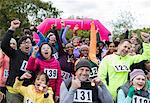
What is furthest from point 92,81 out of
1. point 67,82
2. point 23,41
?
point 23,41

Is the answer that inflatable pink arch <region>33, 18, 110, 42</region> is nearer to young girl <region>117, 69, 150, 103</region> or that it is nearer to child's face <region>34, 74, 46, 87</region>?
child's face <region>34, 74, 46, 87</region>

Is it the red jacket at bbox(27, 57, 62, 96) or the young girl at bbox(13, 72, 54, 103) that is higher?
the red jacket at bbox(27, 57, 62, 96)

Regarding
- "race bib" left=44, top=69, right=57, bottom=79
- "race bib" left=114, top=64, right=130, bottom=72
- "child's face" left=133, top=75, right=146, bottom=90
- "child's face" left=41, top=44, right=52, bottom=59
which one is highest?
"child's face" left=41, top=44, right=52, bottom=59

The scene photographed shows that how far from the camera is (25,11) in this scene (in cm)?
4284

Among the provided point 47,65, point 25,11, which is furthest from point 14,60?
point 25,11

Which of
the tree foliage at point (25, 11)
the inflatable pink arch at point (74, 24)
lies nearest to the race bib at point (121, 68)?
the inflatable pink arch at point (74, 24)

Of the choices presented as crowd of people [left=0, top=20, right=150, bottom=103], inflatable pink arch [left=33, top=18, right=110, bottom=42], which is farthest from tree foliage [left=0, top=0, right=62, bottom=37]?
crowd of people [left=0, top=20, right=150, bottom=103]

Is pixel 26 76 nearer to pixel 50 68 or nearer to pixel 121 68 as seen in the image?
pixel 50 68

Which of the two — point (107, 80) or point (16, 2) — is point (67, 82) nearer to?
point (107, 80)

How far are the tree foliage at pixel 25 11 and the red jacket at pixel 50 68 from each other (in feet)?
99.9

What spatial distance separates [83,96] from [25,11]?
3684cm

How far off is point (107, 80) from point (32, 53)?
136 cm

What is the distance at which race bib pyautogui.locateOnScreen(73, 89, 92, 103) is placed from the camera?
6.57m

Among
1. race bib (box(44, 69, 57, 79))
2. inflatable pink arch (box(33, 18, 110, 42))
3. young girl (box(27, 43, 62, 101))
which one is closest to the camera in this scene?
young girl (box(27, 43, 62, 101))
